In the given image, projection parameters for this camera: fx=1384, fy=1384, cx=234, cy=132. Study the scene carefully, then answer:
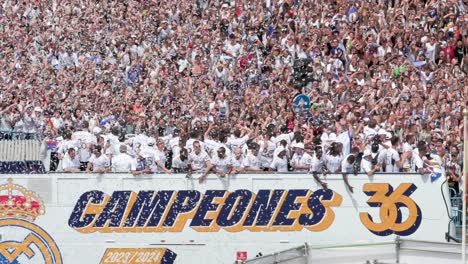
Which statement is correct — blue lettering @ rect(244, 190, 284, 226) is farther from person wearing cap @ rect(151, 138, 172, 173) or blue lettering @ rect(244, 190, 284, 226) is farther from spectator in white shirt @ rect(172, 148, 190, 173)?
person wearing cap @ rect(151, 138, 172, 173)

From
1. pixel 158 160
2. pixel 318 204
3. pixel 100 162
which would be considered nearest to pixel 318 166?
pixel 318 204

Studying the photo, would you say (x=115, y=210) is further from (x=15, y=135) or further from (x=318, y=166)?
(x=15, y=135)

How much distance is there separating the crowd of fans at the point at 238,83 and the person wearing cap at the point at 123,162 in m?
A: 0.03

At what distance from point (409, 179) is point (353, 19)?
36.2 ft

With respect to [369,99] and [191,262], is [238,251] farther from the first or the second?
[369,99]

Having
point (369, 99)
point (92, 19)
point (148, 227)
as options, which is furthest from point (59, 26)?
point (148, 227)

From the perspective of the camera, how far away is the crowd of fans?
26.4 m

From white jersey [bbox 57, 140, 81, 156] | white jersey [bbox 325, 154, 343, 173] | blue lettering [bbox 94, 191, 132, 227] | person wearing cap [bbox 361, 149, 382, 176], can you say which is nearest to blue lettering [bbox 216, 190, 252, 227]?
white jersey [bbox 325, 154, 343, 173]

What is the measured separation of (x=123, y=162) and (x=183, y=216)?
5.36 ft

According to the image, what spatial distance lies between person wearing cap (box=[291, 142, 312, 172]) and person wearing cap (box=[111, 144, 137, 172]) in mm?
2996

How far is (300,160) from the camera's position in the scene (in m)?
26.0

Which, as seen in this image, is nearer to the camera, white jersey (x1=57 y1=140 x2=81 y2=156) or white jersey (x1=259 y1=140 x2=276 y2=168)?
white jersey (x1=259 y1=140 x2=276 y2=168)

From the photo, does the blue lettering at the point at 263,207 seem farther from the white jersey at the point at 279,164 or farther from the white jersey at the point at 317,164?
the white jersey at the point at 279,164

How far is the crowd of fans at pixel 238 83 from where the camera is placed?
26.4m
